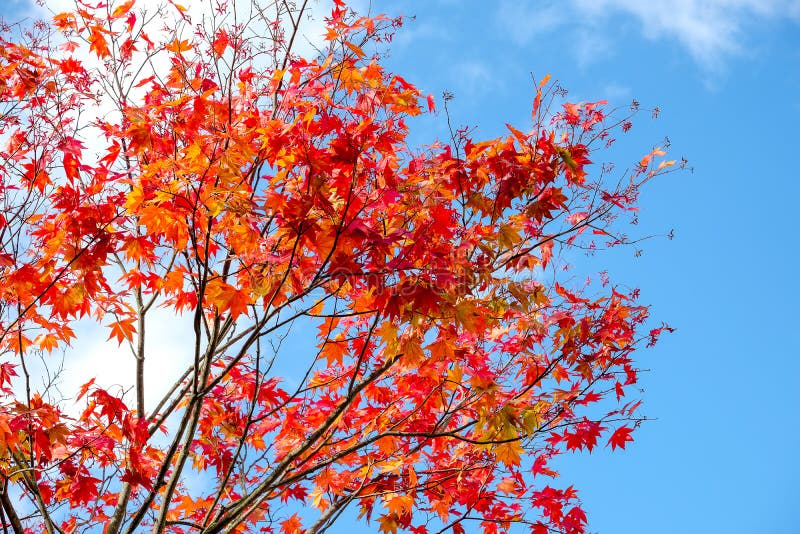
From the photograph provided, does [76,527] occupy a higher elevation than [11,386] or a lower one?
lower

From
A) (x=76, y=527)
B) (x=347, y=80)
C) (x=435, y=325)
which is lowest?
(x=76, y=527)

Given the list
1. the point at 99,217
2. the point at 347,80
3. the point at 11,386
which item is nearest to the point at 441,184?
the point at 347,80

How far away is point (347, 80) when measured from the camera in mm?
5070

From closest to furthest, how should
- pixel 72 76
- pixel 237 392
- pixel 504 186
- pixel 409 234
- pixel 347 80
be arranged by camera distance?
pixel 409 234 → pixel 504 186 → pixel 347 80 → pixel 237 392 → pixel 72 76

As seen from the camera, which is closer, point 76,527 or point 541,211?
point 541,211

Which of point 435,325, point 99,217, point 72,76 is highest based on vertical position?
point 72,76

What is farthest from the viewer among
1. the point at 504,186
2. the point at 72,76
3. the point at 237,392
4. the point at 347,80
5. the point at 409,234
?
the point at 72,76

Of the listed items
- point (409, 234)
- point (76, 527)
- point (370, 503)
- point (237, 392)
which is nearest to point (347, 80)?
point (409, 234)

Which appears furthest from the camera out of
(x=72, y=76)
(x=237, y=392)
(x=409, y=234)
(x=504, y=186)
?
(x=72, y=76)

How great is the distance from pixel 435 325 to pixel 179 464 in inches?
73.5

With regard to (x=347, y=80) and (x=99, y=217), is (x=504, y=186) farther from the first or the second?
(x=99, y=217)

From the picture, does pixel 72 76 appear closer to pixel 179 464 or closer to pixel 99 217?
pixel 99 217

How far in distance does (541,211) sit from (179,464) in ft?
9.14

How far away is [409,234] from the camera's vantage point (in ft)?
13.7
